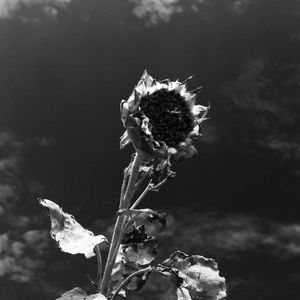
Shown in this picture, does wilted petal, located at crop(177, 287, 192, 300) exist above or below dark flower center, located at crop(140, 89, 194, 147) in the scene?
below

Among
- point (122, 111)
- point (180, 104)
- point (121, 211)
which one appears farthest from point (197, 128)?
point (121, 211)

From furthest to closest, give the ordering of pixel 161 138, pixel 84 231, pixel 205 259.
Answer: pixel 205 259 < pixel 84 231 < pixel 161 138

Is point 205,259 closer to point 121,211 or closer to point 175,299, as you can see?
point 175,299

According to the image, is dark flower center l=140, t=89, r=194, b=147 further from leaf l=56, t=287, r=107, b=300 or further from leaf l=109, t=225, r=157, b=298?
leaf l=56, t=287, r=107, b=300

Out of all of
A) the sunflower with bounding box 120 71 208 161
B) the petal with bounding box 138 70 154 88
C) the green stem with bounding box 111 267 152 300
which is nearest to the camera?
the sunflower with bounding box 120 71 208 161

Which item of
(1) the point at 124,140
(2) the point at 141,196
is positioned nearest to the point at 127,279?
(2) the point at 141,196

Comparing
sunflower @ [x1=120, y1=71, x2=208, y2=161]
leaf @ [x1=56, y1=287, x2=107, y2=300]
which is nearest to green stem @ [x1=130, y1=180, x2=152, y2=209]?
sunflower @ [x1=120, y1=71, x2=208, y2=161]

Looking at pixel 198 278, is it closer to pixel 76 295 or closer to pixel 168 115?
pixel 76 295
